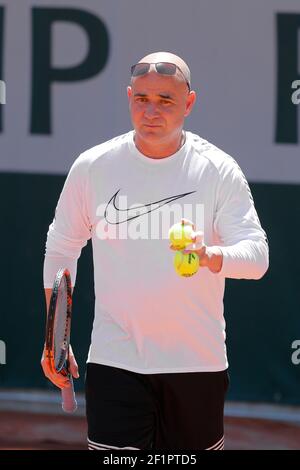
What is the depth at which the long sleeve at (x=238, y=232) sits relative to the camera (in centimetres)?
315

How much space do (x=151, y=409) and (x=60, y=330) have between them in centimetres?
43

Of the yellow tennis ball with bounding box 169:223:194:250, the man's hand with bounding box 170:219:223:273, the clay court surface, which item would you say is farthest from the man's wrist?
the clay court surface

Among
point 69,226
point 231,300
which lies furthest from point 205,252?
point 231,300

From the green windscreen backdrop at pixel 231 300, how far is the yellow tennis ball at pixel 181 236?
2.76 meters

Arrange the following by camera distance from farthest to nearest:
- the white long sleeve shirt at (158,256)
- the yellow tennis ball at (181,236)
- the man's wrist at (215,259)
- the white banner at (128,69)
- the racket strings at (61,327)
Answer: the white banner at (128,69), the racket strings at (61,327), the white long sleeve shirt at (158,256), the man's wrist at (215,259), the yellow tennis ball at (181,236)

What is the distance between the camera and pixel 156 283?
3336 millimetres

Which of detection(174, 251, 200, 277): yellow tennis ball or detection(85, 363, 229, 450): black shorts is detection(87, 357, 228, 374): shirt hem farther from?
detection(174, 251, 200, 277): yellow tennis ball

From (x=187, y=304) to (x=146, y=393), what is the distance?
306 mm

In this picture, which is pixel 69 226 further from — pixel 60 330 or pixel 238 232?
pixel 238 232

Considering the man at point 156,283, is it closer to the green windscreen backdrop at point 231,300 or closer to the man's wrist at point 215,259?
the man's wrist at point 215,259

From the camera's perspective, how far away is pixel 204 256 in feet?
9.91

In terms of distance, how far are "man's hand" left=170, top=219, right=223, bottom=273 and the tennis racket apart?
1.89 ft

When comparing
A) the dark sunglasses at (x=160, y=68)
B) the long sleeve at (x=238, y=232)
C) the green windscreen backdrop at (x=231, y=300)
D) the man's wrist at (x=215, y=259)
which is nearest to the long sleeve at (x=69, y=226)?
the dark sunglasses at (x=160, y=68)
